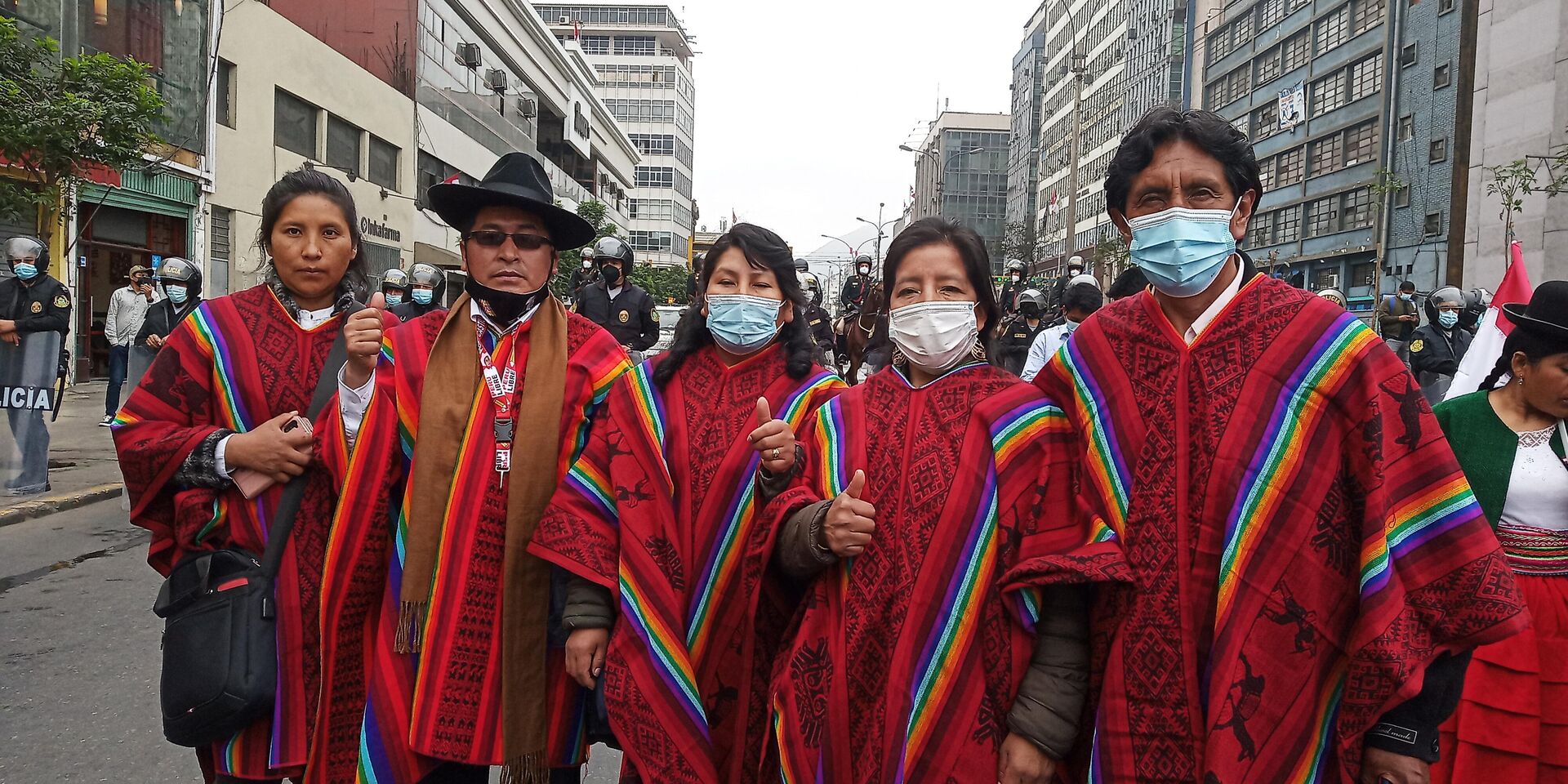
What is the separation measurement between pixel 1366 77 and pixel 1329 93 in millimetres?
2692

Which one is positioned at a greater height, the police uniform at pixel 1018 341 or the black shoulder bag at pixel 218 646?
the police uniform at pixel 1018 341

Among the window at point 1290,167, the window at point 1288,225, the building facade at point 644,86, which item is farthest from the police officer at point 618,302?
the building facade at point 644,86

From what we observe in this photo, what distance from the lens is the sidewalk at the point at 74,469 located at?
321 inches

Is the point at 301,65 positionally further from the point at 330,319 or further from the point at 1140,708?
the point at 1140,708

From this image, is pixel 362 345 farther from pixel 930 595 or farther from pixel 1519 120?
pixel 1519 120

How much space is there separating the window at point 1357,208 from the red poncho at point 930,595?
137 ft

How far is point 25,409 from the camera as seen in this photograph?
335 inches

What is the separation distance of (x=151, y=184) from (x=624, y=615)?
18065 millimetres

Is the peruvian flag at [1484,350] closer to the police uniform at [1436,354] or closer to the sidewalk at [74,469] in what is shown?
the police uniform at [1436,354]

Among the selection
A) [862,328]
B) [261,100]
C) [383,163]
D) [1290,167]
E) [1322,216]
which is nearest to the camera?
[862,328]

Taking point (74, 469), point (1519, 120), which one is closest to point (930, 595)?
point (74, 469)

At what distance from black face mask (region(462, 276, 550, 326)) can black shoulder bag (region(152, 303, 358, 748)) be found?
790mm

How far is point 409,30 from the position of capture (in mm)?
27156

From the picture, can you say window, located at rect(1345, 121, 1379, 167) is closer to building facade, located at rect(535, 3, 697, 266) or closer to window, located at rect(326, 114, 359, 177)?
window, located at rect(326, 114, 359, 177)
